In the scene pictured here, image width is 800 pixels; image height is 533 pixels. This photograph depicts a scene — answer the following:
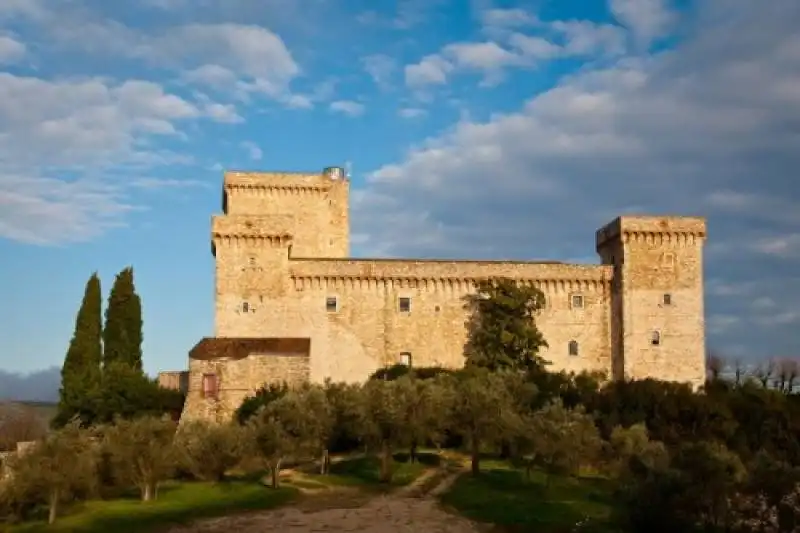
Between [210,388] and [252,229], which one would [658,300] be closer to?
[252,229]

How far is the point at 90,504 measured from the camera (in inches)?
1109

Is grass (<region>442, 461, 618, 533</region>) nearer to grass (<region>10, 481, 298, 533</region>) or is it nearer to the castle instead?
grass (<region>10, 481, 298, 533</region>)

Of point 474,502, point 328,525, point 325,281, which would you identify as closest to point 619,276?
point 325,281

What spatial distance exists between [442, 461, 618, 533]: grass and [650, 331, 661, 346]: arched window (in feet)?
54.5

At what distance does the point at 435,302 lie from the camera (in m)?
47.2

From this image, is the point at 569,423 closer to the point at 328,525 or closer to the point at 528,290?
the point at 328,525

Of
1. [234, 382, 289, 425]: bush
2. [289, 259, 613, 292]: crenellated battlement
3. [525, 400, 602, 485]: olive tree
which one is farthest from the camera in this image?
[289, 259, 613, 292]: crenellated battlement

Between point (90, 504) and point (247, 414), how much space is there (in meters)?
11.4

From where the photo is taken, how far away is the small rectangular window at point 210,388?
40906mm

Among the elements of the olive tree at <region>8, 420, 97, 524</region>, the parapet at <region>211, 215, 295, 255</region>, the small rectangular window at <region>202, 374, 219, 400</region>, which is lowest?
the olive tree at <region>8, 420, 97, 524</region>

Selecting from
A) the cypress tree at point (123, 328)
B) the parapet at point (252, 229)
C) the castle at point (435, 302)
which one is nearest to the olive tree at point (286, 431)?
the castle at point (435, 302)

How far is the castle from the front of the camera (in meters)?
45.5

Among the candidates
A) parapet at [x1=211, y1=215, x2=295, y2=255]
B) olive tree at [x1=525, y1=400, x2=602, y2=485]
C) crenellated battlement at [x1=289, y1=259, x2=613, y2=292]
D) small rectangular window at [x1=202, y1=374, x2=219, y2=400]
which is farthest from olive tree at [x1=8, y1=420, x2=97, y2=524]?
crenellated battlement at [x1=289, y1=259, x2=613, y2=292]

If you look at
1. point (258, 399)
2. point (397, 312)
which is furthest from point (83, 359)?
point (397, 312)
